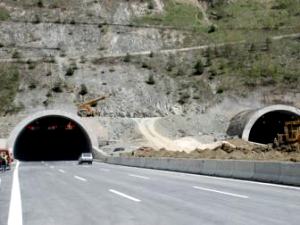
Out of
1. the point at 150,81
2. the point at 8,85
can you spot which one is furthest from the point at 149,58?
the point at 8,85

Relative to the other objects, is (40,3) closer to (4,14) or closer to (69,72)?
(4,14)

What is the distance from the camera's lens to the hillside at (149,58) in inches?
2675

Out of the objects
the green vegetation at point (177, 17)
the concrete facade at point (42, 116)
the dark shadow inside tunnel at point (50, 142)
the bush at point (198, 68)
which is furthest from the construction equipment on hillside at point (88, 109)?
the green vegetation at point (177, 17)

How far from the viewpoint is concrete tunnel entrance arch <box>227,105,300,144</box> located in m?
55.8

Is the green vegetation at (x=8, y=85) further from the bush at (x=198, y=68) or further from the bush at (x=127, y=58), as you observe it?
the bush at (x=198, y=68)

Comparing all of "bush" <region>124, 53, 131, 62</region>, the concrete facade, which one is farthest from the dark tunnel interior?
"bush" <region>124, 53, 131, 62</region>

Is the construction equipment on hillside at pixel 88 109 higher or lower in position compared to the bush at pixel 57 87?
lower

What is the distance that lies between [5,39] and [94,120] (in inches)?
1129

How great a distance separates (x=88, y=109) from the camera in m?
64.1

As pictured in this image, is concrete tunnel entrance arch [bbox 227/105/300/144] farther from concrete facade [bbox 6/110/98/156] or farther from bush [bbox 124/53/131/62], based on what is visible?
bush [bbox 124/53/131/62]

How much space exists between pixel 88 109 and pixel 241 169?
44.5 metres

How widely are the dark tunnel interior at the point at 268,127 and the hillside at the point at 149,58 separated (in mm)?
3499

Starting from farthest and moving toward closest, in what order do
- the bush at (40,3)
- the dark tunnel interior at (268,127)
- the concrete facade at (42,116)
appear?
the bush at (40,3), the dark tunnel interior at (268,127), the concrete facade at (42,116)

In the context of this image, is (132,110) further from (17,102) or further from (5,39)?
(5,39)
